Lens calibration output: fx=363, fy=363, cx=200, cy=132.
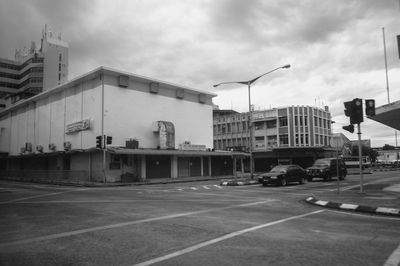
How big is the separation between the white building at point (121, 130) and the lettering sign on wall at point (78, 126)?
111 millimetres

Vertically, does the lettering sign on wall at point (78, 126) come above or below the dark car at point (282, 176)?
above

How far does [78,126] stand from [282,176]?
23.1m

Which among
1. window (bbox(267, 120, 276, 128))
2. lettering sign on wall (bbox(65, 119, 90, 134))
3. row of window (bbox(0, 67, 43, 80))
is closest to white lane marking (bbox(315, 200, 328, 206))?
lettering sign on wall (bbox(65, 119, 90, 134))

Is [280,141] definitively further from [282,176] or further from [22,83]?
[22,83]

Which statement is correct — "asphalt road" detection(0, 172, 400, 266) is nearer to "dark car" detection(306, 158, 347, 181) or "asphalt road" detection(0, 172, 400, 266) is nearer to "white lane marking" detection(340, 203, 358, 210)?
"white lane marking" detection(340, 203, 358, 210)

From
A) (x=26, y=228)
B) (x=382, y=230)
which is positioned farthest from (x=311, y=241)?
(x=26, y=228)

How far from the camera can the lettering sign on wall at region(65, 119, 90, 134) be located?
36.9 m

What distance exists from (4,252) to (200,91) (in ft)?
137

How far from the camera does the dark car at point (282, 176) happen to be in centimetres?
2458

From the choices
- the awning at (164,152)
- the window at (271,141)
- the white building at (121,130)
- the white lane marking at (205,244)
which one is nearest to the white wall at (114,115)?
the white building at (121,130)

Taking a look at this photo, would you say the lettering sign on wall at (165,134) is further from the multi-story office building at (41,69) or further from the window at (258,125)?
the multi-story office building at (41,69)

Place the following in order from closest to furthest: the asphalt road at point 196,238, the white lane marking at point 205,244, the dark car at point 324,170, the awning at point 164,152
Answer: the white lane marking at point 205,244, the asphalt road at point 196,238, the dark car at point 324,170, the awning at point 164,152

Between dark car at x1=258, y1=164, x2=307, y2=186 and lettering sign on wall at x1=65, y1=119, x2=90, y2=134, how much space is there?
1990 cm

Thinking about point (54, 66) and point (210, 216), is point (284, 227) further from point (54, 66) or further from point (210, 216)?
point (54, 66)
